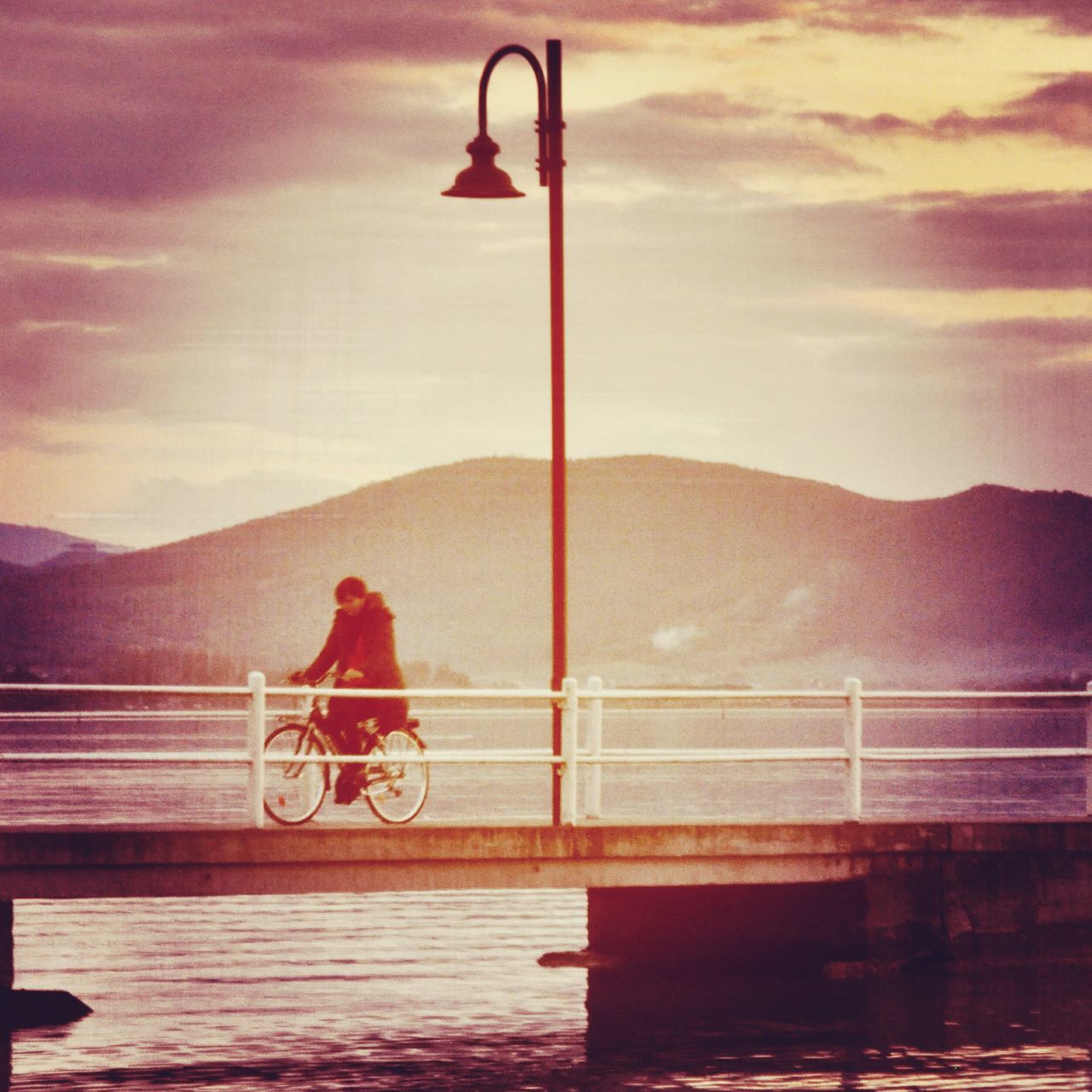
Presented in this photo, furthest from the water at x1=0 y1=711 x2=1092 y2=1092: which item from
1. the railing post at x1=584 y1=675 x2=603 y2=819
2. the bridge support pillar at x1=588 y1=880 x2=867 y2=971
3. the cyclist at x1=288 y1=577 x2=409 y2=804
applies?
the cyclist at x1=288 y1=577 x2=409 y2=804

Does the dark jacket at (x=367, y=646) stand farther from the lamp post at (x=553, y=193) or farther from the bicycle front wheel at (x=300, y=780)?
the lamp post at (x=553, y=193)

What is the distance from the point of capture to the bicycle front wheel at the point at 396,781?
16.7m

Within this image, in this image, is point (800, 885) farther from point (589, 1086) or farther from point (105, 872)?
point (105, 872)

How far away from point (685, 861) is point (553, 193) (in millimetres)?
5102

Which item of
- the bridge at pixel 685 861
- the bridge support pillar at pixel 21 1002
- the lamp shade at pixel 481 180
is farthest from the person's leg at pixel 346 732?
the lamp shade at pixel 481 180

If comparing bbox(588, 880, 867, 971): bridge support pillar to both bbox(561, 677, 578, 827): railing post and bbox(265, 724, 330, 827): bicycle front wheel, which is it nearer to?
bbox(561, 677, 578, 827): railing post

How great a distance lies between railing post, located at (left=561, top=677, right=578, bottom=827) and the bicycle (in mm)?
1019

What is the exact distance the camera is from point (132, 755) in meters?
14.0

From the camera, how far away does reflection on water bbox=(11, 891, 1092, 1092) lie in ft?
45.5

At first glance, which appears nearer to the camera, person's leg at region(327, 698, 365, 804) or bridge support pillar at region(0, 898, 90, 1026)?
bridge support pillar at region(0, 898, 90, 1026)

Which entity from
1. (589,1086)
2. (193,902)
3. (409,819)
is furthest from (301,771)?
(193,902)

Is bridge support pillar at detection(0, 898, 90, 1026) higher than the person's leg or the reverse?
the reverse

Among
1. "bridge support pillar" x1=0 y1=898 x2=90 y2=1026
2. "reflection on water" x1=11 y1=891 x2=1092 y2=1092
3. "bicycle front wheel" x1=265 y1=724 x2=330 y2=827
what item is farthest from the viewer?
"bicycle front wheel" x1=265 y1=724 x2=330 y2=827

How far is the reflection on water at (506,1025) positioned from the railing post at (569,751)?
1.53 meters
